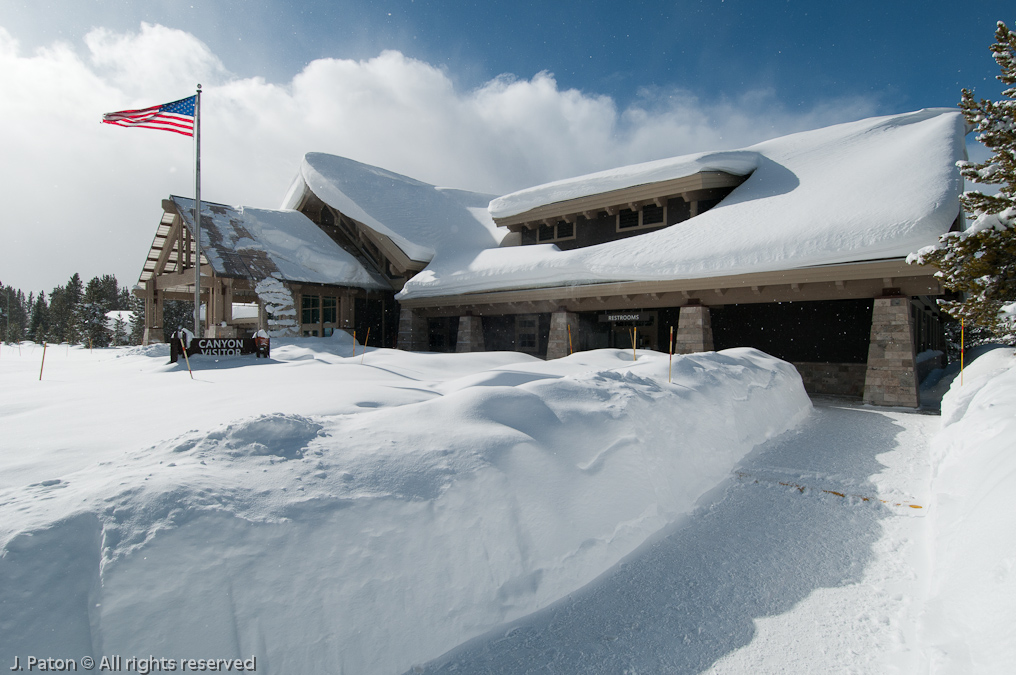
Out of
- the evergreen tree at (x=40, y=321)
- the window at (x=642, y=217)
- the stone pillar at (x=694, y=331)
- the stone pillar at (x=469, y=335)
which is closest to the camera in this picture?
the stone pillar at (x=694, y=331)

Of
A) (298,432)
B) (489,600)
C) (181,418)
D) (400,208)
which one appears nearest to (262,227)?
(400,208)

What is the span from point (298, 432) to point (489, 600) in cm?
155

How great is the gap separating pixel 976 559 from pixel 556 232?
49.6 ft

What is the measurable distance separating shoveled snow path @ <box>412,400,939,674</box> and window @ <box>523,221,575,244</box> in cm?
1259

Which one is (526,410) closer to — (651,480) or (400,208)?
(651,480)

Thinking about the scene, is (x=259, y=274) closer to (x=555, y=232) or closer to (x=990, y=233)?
(x=555, y=232)

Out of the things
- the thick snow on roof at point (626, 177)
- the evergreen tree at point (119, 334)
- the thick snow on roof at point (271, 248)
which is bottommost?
the evergreen tree at point (119, 334)

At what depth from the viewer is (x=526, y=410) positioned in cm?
377

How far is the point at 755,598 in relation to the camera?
116 inches

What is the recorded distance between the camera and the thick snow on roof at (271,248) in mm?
15852

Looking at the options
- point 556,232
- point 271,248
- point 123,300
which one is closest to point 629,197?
point 556,232

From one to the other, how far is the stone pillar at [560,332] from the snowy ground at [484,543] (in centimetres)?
864

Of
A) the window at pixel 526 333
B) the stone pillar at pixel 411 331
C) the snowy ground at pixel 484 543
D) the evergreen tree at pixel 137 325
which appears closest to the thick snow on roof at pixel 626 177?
the window at pixel 526 333

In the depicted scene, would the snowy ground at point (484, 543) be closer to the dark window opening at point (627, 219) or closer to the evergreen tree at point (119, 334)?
the dark window opening at point (627, 219)
